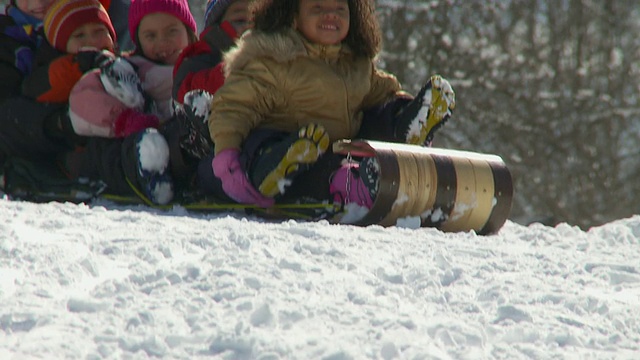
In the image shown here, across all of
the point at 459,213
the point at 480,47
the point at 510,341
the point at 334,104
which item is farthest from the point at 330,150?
the point at 480,47

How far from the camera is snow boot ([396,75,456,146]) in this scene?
3670mm

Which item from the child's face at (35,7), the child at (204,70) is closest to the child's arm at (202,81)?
the child at (204,70)

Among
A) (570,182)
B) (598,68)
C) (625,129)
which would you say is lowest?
(570,182)

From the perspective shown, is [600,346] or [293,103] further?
[293,103]

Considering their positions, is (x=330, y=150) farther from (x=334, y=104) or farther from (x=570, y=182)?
(x=570, y=182)

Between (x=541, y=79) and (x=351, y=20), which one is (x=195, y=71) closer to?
(x=351, y=20)

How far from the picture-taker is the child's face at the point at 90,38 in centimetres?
443

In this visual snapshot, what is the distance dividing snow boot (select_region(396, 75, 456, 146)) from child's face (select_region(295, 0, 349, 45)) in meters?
0.41

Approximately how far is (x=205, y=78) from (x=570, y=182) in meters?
6.78

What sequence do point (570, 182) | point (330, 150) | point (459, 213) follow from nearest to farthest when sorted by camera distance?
1. point (459, 213)
2. point (330, 150)
3. point (570, 182)

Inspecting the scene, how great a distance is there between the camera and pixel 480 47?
10.0 m

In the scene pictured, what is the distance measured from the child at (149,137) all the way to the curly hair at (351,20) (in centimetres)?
61

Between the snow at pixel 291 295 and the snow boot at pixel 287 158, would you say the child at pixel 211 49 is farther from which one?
the snow at pixel 291 295

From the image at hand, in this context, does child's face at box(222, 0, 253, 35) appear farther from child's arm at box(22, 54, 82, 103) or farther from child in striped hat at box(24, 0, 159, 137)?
child's arm at box(22, 54, 82, 103)
